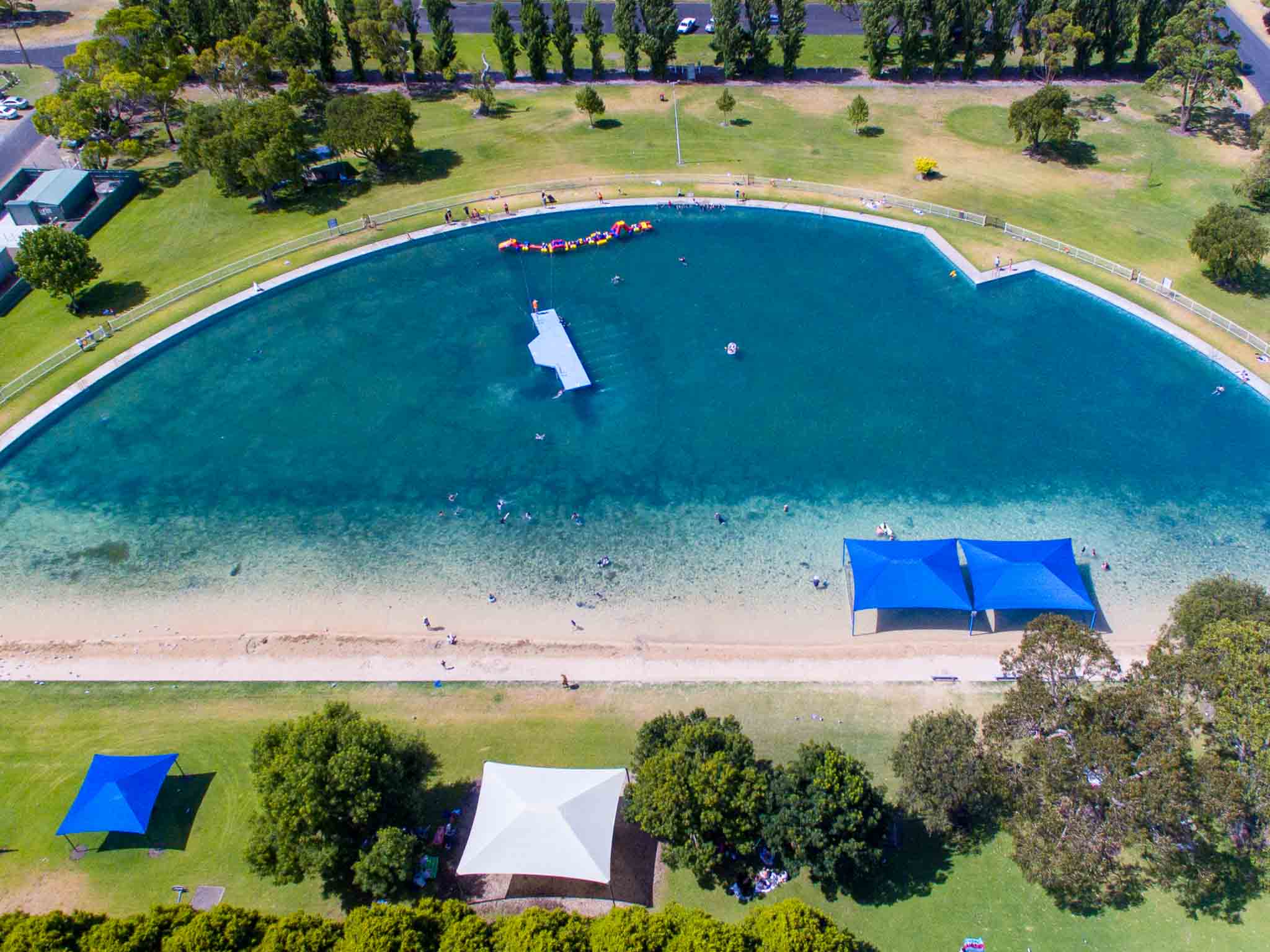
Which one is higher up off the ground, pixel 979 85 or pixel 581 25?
pixel 581 25

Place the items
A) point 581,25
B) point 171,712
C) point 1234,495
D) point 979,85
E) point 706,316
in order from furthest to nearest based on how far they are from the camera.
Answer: point 581,25 → point 979,85 → point 706,316 → point 1234,495 → point 171,712

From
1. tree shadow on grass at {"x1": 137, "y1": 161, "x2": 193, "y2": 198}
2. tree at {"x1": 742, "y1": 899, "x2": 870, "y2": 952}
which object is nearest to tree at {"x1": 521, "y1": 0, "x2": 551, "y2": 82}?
tree shadow on grass at {"x1": 137, "y1": 161, "x2": 193, "y2": 198}

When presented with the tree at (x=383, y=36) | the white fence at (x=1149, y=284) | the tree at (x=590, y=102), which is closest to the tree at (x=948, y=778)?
the white fence at (x=1149, y=284)

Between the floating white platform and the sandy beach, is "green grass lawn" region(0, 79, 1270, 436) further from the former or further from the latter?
the sandy beach

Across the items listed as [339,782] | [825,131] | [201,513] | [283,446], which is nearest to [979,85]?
[825,131]

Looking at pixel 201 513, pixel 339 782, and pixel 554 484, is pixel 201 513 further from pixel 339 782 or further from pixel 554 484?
pixel 339 782

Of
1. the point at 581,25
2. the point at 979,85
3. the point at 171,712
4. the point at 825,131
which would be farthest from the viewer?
the point at 581,25

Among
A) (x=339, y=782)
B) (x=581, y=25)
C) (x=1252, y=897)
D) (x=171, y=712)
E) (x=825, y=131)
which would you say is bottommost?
(x=1252, y=897)

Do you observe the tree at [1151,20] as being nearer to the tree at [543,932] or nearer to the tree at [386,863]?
the tree at [543,932]
